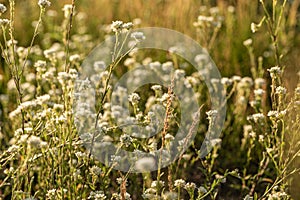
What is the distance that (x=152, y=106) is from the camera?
3037mm

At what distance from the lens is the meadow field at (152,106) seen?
2.38 meters

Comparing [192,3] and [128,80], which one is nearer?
[128,80]

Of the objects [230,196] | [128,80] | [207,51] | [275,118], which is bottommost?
[230,196]

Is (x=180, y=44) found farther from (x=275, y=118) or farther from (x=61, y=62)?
(x=275, y=118)

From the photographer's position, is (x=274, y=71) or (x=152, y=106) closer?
(x=274, y=71)

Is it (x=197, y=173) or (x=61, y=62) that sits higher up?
(x=61, y=62)

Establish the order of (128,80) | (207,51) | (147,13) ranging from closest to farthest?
1. (128,80)
2. (207,51)
3. (147,13)

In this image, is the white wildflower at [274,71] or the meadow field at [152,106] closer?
the meadow field at [152,106]

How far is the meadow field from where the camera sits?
7.80 ft

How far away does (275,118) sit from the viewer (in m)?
2.52

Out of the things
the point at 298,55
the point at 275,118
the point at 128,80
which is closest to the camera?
the point at 275,118

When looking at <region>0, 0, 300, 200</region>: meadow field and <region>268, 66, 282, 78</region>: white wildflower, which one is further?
<region>268, 66, 282, 78</region>: white wildflower

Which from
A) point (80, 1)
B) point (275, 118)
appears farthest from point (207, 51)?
point (80, 1)

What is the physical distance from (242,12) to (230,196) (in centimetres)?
271
